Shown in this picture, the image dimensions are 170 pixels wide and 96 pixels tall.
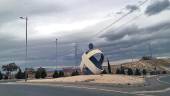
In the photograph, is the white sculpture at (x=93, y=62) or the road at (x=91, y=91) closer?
the road at (x=91, y=91)

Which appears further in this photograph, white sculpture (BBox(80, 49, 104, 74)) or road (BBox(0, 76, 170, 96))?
white sculpture (BBox(80, 49, 104, 74))

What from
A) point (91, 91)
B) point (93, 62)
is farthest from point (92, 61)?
A: point (91, 91)

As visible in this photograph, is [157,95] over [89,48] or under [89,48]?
under

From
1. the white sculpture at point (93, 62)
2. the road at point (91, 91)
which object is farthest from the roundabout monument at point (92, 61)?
the road at point (91, 91)

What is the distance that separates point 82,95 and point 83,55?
5304cm

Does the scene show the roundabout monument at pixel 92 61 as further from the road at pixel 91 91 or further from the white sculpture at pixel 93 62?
the road at pixel 91 91

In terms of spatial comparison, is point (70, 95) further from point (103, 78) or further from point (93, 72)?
point (93, 72)

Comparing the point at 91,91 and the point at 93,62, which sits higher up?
the point at 93,62

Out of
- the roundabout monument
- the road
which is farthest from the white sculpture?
the road

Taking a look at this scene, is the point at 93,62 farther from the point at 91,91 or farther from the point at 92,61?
the point at 91,91

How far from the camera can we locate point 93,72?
82688mm

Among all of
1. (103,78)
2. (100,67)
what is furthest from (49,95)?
(100,67)

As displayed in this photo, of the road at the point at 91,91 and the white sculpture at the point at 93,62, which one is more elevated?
the white sculpture at the point at 93,62

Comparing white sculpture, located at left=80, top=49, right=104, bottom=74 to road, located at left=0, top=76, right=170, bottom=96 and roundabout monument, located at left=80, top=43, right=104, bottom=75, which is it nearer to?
roundabout monument, located at left=80, top=43, right=104, bottom=75
